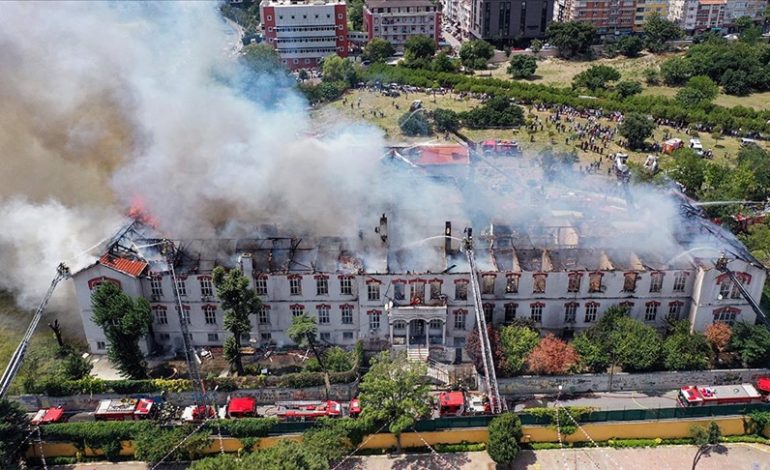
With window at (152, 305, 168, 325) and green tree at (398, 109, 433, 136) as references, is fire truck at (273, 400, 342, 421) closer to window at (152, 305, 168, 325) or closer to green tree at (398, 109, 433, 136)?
window at (152, 305, 168, 325)

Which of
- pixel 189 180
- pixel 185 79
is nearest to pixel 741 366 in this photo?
pixel 189 180

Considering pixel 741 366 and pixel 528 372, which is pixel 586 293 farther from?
pixel 741 366

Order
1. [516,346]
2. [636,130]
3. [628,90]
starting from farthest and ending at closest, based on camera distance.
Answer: [628,90]
[636,130]
[516,346]

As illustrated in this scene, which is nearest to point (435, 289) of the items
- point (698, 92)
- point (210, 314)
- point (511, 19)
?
point (210, 314)

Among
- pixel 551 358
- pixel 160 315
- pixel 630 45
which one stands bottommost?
pixel 551 358

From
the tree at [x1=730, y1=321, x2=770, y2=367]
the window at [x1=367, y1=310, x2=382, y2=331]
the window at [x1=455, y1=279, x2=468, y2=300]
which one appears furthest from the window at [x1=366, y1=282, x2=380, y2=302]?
the tree at [x1=730, y1=321, x2=770, y2=367]

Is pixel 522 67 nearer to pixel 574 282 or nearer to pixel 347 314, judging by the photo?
pixel 574 282
